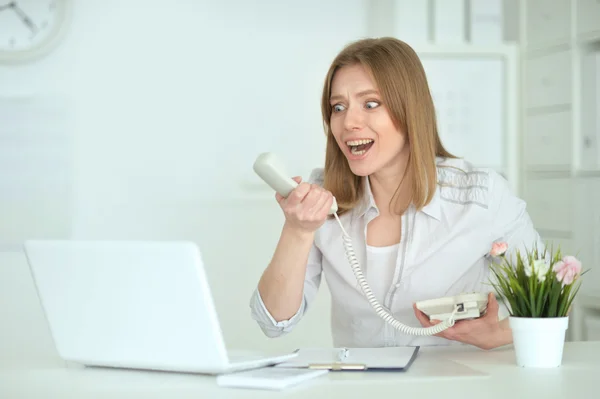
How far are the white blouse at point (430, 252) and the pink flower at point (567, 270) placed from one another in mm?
566

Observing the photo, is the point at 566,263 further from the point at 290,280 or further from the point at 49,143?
the point at 49,143

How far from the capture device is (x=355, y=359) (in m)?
1.49

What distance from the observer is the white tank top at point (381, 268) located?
2.05 m

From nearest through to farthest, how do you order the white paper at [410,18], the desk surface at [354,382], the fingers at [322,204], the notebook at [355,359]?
the desk surface at [354,382] → the notebook at [355,359] → the fingers at [322,204] → the white paper at [410,18]

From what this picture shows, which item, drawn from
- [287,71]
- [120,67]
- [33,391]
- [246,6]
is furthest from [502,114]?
[33,391]

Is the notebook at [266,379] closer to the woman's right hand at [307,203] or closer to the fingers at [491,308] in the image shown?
the woman's right hand at [307,203]

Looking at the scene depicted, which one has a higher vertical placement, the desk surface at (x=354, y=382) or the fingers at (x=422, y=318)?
the fingers at (x=422, y=318)

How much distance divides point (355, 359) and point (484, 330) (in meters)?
0.34

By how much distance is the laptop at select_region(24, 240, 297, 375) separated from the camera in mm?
1266

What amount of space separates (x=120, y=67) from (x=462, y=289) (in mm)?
2348

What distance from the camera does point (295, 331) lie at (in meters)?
4.03

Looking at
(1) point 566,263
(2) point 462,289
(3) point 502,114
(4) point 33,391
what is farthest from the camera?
(3) point 502,114

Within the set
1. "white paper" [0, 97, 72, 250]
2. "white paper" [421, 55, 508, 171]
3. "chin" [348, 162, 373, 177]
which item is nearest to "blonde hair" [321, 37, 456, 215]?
"chin" [348, 162, 373, 177]

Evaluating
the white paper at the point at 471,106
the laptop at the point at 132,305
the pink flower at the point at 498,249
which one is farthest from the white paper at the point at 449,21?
the laptop at the point at 132,305
